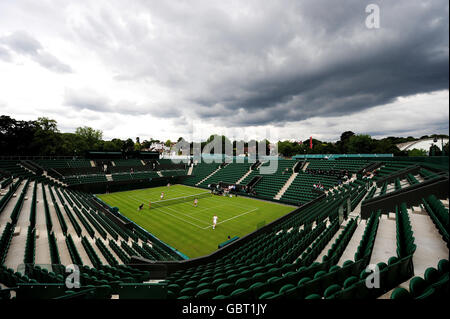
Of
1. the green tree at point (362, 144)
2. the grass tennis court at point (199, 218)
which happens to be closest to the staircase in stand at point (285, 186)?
the grass tennis court at point (199, 218)

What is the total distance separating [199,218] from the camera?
2305 centimetres

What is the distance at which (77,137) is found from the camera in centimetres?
6469

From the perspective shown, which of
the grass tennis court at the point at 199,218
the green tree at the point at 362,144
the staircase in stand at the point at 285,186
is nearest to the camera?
the grass tennis court at the point at 199,218

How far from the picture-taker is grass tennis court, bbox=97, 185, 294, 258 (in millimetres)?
17359

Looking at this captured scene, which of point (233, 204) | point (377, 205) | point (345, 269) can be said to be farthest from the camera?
point (233, 204)

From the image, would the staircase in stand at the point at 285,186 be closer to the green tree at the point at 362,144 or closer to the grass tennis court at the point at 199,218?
the grass tennis court at the point at 199,218

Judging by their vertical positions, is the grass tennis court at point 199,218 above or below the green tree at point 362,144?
below

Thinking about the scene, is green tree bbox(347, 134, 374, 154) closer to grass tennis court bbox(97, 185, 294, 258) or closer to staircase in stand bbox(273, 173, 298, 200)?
staircase in stand bbox(273, 173, 298, 200)

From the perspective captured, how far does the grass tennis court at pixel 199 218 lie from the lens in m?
17.4

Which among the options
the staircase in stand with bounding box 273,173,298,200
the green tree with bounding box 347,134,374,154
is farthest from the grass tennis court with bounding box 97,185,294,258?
the green tree with bounding box 347,134,374,154

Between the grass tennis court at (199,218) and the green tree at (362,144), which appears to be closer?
the grass tennis court at (199,218)
